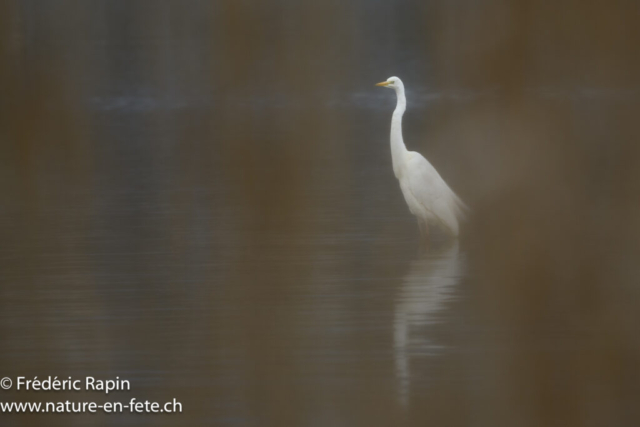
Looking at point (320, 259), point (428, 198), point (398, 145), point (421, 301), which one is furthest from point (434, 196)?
point (421, 301)

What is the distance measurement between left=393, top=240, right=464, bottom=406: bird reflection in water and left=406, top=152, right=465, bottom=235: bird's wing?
0.10 m

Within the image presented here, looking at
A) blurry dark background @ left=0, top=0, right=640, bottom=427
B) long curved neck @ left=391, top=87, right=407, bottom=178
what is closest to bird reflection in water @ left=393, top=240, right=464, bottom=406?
blurry dark background @ left=0, top=0, right=640, bottom=427

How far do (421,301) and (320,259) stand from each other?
0.59 m

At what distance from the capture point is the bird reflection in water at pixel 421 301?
249 cm

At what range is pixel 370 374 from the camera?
239 cm

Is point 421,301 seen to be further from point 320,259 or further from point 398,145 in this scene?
point 398,145

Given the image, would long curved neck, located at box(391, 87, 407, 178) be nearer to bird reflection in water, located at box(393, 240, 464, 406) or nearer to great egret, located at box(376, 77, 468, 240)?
great egret, located at box(376, 77, 468, 240)

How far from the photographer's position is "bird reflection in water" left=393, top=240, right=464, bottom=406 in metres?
2.49

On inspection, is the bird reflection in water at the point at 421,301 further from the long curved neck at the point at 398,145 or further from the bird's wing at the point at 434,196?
the long curved neck at the point at 398,145

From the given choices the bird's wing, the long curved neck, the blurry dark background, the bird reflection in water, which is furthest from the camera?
the long curved neck

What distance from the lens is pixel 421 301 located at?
2949mm

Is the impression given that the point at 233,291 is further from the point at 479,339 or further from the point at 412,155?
the point at 412,155

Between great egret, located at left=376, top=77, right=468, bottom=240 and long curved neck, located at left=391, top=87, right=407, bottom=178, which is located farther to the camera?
long curved neck, located at left=391, top=87, right=407, bottom=178

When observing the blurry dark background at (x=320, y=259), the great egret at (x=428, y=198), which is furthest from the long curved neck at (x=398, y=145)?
the blurry dark background at (x=320, y=259)
